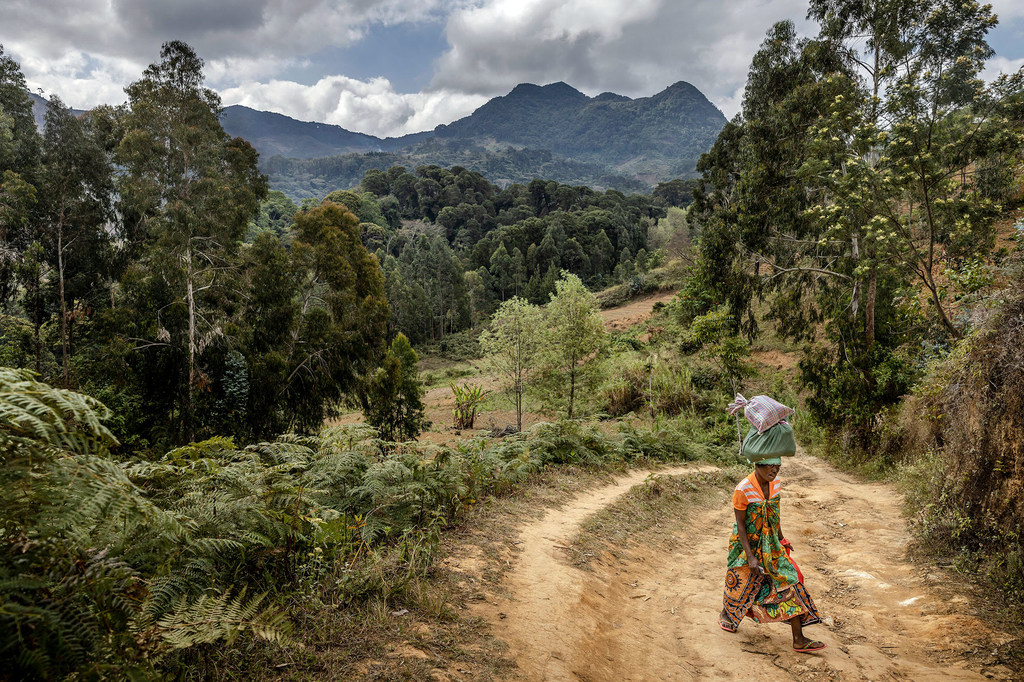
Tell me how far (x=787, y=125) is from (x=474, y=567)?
585 inches

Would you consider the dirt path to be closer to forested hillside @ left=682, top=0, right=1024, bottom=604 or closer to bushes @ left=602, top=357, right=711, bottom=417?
forested hillside @ left=682, top=0, right=1024, bottom=604

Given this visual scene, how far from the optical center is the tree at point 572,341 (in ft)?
63.8

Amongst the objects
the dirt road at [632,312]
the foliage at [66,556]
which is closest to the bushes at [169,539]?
the foliage at [66,556]

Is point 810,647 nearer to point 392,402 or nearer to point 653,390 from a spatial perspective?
point 653,390

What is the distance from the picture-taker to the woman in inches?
153

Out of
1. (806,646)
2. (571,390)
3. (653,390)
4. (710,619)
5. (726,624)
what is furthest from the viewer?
(571,390)

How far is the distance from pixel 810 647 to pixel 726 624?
59 centimetres

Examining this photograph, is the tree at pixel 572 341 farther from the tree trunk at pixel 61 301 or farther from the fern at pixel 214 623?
the fern at pixel 214 623

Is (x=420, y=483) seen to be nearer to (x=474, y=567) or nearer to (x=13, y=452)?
(x=474, y=567)

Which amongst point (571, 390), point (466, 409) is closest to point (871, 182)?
point (571, 390)

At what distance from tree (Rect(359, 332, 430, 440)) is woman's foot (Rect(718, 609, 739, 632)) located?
15634 millimetres

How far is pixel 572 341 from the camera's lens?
1945 centimetres

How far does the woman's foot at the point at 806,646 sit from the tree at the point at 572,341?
1519 cm

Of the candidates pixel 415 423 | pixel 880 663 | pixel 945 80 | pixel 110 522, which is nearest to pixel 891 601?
pixel 880 663
